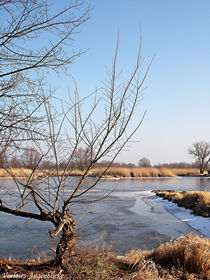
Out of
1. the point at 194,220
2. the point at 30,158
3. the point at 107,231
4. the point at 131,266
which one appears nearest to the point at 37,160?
the point at 30,158

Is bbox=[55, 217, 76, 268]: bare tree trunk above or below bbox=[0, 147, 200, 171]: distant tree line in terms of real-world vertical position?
below

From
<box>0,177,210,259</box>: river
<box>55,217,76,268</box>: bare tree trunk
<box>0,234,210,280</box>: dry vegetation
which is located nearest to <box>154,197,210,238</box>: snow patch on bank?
<box>0,177,210,259</box>: river

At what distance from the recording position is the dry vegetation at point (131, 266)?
3.09 m

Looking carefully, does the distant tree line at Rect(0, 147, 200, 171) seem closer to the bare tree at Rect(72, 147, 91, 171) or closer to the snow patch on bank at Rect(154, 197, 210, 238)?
the bare tree at Rect(72, 147, 91, 171)

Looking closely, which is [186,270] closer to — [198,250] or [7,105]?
[198,250]

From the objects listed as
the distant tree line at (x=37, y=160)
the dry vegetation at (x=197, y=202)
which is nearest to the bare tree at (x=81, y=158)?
the distant tree line at (x=37, y=160)

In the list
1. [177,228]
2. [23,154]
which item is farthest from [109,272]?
[177,228]

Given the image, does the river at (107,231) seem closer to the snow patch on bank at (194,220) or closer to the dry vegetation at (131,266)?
the snow patch on bank at (194,220)

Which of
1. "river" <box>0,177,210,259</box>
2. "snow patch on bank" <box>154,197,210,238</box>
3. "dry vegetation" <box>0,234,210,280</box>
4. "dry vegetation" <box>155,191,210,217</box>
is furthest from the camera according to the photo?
"dry vegetation" <box>155,191,210,217</box>

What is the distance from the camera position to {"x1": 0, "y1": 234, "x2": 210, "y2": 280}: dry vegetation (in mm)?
3094

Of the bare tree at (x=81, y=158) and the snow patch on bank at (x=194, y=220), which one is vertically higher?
the bare tree at (x=81, y=158)

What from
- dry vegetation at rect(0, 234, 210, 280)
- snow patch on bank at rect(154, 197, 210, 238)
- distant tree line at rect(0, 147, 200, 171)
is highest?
distant tree line at rect(0, 147, 200, 171)

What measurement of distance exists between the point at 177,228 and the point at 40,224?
4737 mm

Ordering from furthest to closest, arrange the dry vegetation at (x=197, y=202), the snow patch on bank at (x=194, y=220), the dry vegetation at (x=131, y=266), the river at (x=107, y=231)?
the dry vegetation at (x=197, y=202) < the snow patch on bank at (x=194, y=220) < the river at (x=107, y=231) < the dry vegetation at (x=131, y=266)
